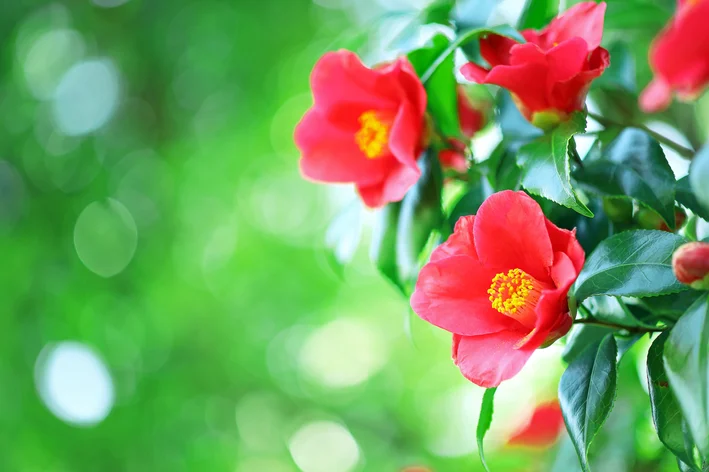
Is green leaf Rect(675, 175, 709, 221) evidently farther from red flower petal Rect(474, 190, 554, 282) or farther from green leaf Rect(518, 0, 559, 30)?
green leaf Rect(518, 0, 559, 30)

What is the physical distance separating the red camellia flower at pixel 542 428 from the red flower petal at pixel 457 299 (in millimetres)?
651

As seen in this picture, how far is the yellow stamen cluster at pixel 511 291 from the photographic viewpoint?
0.38 meters

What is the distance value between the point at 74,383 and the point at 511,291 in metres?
1.52

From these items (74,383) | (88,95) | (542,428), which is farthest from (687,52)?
(88,95)

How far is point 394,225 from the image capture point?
0.52 metres

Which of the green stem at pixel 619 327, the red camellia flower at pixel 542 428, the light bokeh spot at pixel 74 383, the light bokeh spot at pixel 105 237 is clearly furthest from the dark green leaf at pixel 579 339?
the light bokeh spot at pixel 105 237


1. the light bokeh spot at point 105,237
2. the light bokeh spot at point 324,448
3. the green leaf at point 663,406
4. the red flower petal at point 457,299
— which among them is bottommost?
the light bokeh spot at point 324,448

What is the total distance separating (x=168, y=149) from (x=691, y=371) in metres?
1.73

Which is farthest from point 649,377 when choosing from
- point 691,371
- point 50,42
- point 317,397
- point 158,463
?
point 50,42

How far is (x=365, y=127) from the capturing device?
530 mm

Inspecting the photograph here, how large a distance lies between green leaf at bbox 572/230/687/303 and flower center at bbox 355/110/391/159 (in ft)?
0.64

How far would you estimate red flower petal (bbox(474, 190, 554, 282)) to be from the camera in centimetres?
37

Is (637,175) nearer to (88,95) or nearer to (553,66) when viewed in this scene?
(553,66)

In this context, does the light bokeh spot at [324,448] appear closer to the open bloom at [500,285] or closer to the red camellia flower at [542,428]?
the red camellia flower at [542,428]
